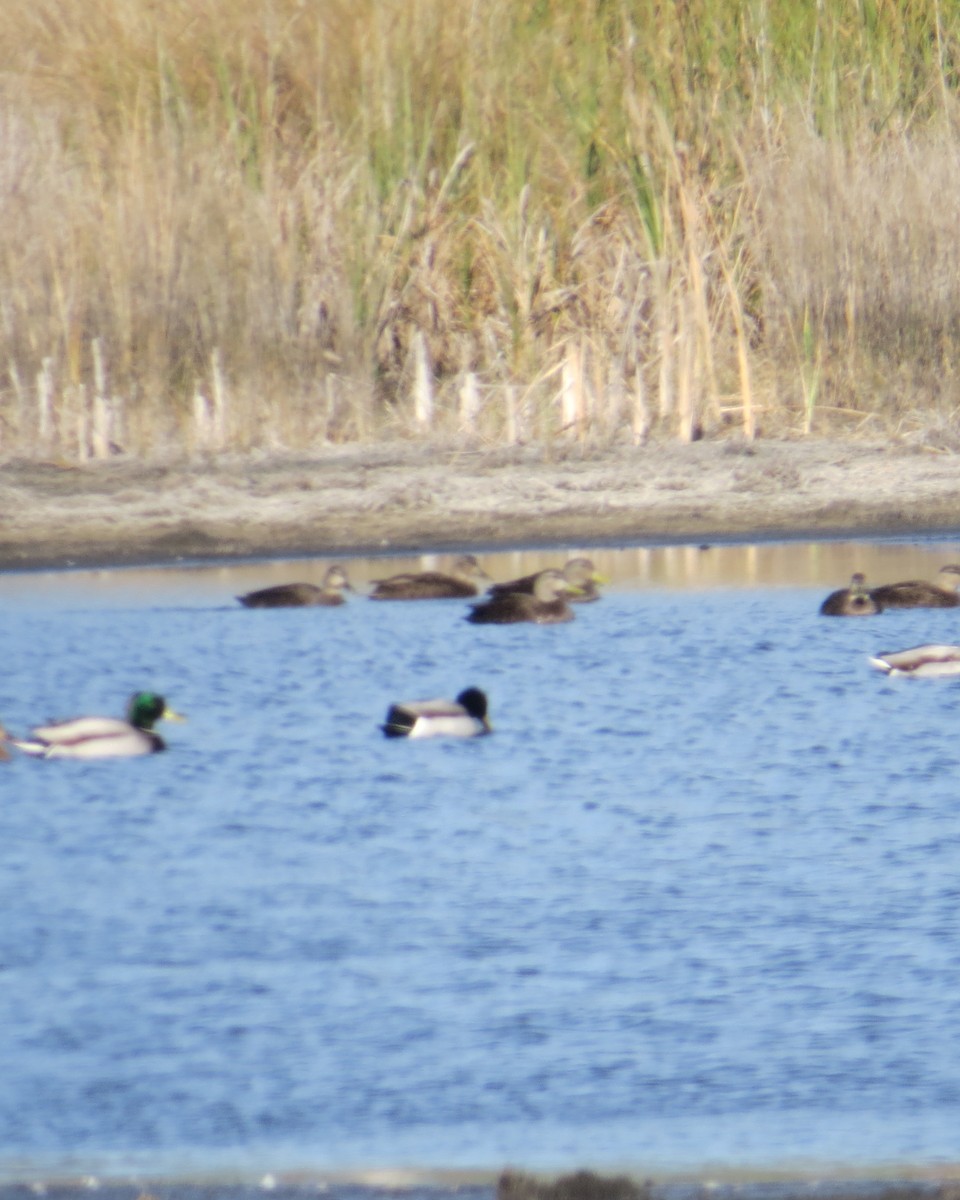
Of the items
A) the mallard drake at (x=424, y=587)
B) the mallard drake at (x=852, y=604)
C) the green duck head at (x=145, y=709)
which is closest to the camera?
the green duck head at (x=145, y=709)

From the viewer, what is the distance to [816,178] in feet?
57.2

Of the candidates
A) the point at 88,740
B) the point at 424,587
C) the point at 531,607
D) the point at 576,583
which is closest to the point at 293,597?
the point at 424,587

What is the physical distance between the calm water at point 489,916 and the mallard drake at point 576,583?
44.4 inches

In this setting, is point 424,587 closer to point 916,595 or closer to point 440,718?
point 916,595

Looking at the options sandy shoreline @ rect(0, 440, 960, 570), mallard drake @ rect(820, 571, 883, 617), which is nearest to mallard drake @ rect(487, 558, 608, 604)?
mallard drake @ rect(820, 571, 883, 617)

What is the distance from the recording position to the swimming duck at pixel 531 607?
1235cm

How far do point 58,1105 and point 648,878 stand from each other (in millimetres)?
2400

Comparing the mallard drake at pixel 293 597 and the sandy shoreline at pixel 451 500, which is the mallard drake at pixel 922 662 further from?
the sandy shoreline at pixel 451 500

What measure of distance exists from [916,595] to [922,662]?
190cm

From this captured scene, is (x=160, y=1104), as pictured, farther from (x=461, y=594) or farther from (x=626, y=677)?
(x=461, y=594)

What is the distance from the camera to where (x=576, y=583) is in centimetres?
1317

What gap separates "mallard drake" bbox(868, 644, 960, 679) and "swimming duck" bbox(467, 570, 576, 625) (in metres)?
1.98

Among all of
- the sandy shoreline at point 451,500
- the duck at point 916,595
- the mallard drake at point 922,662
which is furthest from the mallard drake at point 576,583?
the mallard drake at point 922,662

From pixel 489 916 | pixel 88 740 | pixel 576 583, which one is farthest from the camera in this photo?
pixel 576 583
